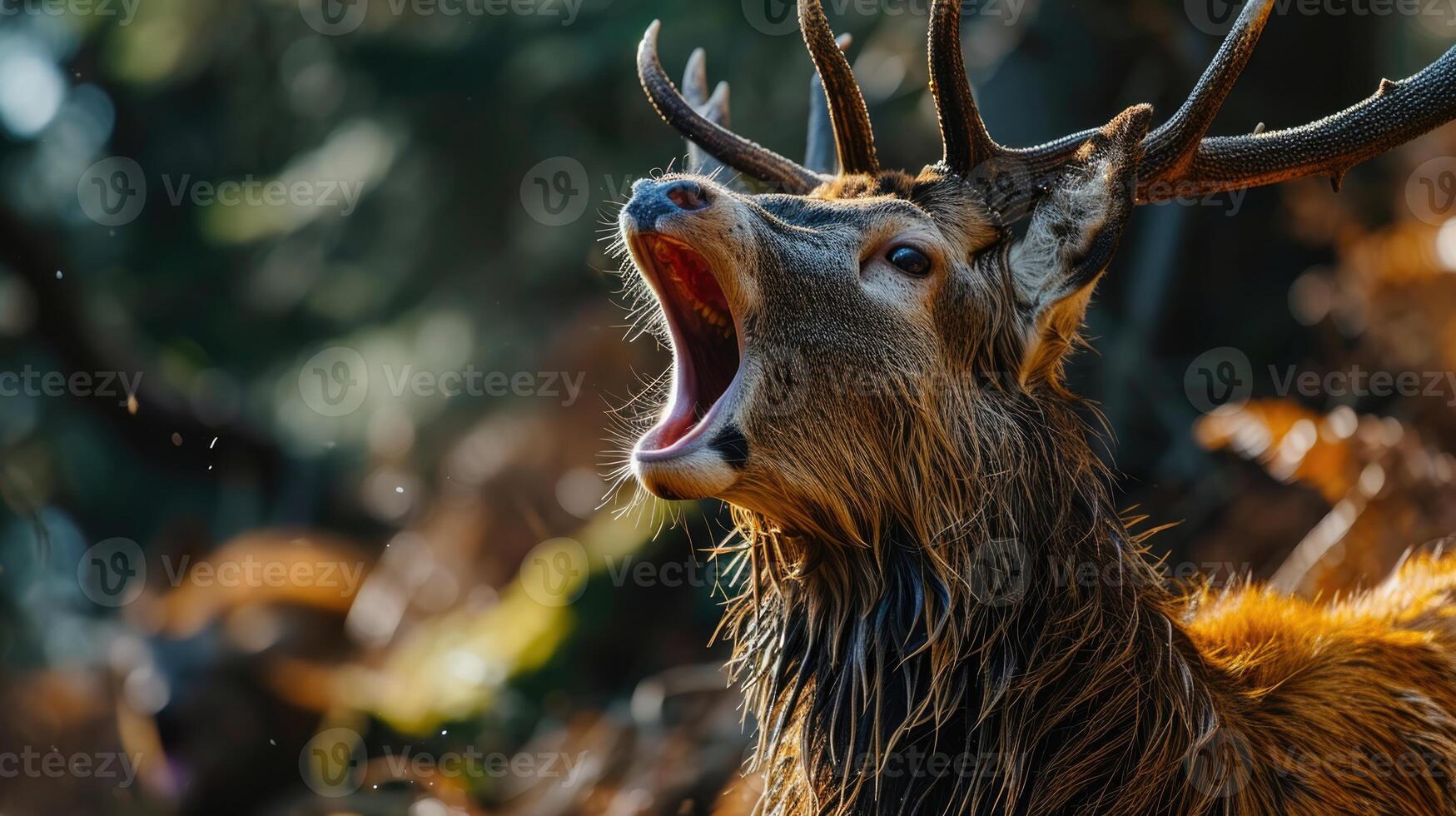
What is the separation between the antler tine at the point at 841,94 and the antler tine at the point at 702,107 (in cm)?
39

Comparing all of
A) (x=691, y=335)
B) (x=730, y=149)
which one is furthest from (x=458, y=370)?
(x=691, y=335)

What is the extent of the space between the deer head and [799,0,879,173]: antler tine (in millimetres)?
42

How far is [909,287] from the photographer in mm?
3154

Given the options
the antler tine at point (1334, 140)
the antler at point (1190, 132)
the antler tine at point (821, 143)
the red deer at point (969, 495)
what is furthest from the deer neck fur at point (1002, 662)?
the antler tine at point (821, 143)

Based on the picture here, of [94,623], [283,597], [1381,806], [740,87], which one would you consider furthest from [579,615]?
[94,623]

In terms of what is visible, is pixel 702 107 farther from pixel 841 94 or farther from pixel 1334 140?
pixel 1334 140

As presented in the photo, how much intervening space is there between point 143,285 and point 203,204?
0.96m

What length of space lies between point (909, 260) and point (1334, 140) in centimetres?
116

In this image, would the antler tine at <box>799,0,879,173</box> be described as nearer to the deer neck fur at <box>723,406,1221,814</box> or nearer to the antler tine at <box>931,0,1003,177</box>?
the antler tine at <box>931,0,1003,177</box>

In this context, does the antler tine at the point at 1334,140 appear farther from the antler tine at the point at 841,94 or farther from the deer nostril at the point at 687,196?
the deer nostril at the point at 687,196

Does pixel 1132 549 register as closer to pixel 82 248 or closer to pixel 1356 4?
pixel 1356 4

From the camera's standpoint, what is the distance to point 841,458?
3.06m

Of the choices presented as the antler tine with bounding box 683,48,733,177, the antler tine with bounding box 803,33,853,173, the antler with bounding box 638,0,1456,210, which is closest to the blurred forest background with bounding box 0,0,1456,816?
the antler tine with bounding box 683,48,733,177

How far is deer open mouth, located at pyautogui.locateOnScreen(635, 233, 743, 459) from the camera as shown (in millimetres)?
3043
